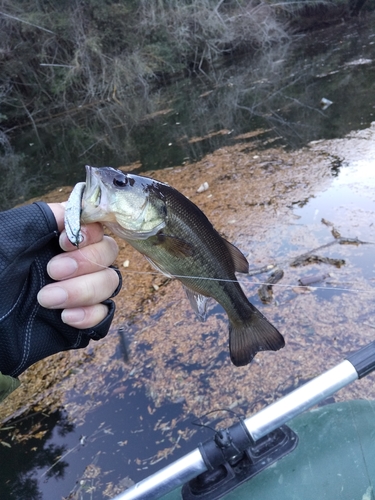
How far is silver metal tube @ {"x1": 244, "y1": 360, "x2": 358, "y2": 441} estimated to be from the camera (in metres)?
1.61

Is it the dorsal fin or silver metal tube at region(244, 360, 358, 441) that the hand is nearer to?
the dorsal fin

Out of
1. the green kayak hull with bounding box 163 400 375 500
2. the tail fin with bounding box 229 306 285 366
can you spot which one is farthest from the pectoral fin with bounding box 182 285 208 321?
the green kayak hull with bounding box 163 400 375 500

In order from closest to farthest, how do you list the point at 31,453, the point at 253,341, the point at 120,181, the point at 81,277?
1. the point at 120,181
2. the point at 81,277
3. the point at 253,341
4. the point at 31,453

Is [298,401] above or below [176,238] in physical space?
below

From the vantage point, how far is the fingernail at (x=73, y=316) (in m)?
1.74

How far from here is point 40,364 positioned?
10.9 feet

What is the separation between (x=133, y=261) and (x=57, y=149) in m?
8.79

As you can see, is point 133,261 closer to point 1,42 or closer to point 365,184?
point 365,184

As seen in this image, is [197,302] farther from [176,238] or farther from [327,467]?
[327,467]

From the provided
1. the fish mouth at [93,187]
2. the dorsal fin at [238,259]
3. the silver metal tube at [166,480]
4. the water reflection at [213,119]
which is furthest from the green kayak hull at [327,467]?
the water reflection at [213,119]

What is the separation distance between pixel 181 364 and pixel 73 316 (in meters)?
1.37

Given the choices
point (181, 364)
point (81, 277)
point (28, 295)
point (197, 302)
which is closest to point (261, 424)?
point (197, 302)

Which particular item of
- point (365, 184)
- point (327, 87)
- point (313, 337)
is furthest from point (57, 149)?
point (313, 337)

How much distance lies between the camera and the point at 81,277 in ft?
5.66
